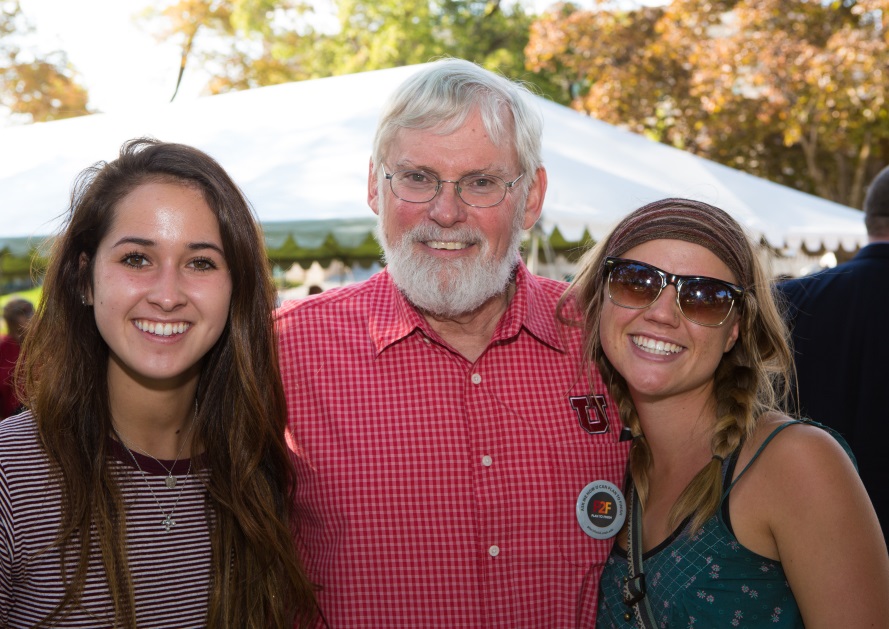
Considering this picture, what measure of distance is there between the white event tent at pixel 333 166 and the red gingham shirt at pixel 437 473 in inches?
116

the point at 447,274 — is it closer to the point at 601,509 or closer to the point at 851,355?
the point at 601,509

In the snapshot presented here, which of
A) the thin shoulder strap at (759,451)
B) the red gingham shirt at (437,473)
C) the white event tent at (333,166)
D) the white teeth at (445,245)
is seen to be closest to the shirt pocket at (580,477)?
the red gingham shirt at (437,473)

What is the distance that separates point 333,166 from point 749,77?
9.59 metres

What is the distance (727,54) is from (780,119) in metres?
2.03

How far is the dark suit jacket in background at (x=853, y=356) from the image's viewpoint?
3963 mm

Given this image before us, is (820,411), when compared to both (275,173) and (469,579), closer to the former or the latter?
(469,579)

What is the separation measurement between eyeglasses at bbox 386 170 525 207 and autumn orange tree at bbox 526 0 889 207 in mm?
9535

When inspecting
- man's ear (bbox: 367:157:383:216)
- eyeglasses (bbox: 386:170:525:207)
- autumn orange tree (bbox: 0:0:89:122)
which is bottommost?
autumn orange tree (bbox: 0:0:89:122)

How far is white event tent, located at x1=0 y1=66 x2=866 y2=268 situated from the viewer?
6020 mm

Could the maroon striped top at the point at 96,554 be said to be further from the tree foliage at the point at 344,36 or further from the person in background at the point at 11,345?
the tree foliage at the point at 344,36

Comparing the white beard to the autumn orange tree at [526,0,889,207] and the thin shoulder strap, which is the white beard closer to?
the thin shoulder strap

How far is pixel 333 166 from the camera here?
6.29 metres

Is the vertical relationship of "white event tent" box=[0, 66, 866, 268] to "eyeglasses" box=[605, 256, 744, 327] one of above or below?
below

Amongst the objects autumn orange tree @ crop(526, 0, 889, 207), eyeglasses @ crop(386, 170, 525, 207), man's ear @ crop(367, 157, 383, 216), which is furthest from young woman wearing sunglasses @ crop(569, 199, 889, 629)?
autumn orange tree @ crop(526, 0, 889, 207)
